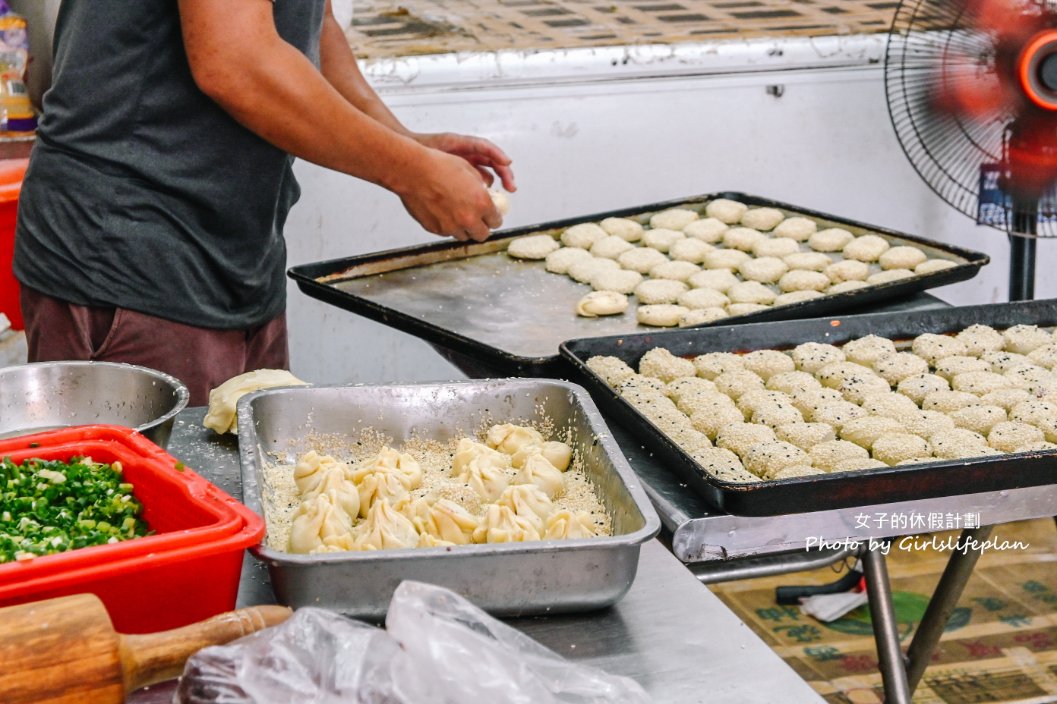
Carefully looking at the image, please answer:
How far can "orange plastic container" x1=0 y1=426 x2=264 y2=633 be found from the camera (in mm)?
→ 1062

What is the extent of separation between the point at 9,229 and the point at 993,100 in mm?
2359

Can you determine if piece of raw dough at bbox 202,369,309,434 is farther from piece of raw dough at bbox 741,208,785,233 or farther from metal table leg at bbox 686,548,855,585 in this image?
piece of raw dough at bbox 741,208,785,233

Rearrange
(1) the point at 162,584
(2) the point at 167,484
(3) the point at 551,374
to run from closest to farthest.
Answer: (1) the point at 162,584
(2) the point at 167,484
(3) the point at 551,374

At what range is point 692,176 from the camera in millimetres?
3791

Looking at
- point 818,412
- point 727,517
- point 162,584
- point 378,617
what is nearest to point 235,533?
point 162,584

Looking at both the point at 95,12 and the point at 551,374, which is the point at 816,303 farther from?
the point at 95,12

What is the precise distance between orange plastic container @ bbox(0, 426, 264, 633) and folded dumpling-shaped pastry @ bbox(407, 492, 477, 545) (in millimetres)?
232

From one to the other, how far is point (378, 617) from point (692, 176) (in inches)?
111

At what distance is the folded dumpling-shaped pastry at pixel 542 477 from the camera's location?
56.5 inches

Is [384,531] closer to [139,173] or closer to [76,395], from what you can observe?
[76,395]

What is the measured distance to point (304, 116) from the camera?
1.96m

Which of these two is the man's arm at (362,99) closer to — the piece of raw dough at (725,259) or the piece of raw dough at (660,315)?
the piece of raw dough at (660,315)

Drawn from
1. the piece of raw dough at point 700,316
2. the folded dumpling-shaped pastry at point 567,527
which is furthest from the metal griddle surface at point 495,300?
the folded dumpling-shaped pastry at point 567,527

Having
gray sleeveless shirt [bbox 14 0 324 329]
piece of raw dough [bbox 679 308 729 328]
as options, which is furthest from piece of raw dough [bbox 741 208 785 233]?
gray sleeveless shirt [bbox 14 0 324 329]
